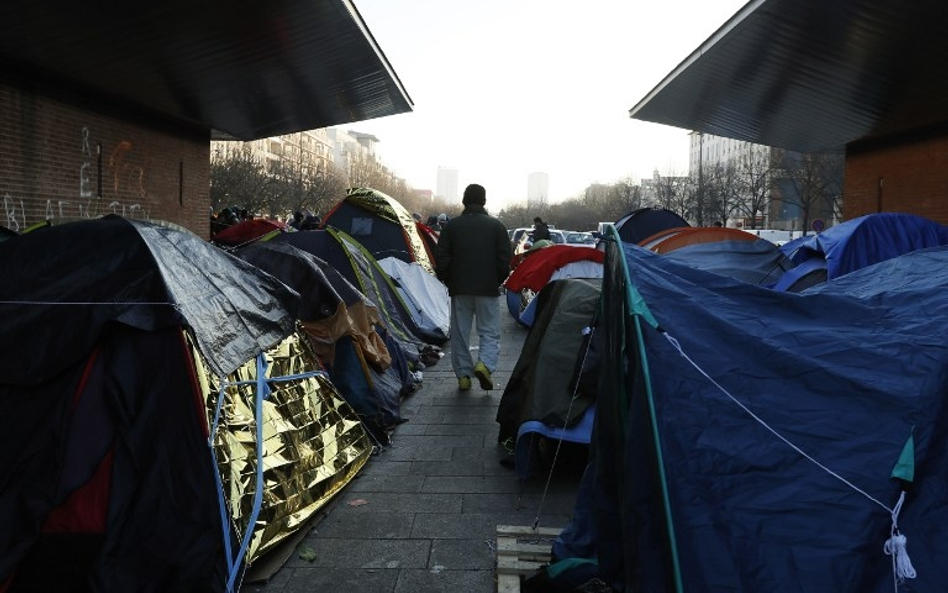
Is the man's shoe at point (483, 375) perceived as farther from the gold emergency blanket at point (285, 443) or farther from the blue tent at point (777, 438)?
the blue tent at point (777, 438)

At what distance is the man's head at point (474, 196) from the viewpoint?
8594mm

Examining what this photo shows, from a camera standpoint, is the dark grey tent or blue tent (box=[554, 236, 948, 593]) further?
the dark grey tent

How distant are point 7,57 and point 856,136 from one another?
15141 mm

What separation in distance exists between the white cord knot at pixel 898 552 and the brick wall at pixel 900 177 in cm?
1323

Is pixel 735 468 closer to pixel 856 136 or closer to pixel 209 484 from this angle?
pixel 209 484

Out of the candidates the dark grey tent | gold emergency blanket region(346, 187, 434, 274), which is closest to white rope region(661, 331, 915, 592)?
the dark grey tent

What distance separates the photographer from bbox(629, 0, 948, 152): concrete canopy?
33.0 feet

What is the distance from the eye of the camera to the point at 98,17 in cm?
877

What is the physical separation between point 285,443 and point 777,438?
2752mm

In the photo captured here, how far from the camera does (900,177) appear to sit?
1546 centimetres

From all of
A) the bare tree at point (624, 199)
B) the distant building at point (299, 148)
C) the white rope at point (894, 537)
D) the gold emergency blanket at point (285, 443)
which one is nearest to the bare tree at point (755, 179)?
the bare tree at point (624, 199)

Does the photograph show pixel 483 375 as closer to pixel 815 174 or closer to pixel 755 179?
pixel 815 174

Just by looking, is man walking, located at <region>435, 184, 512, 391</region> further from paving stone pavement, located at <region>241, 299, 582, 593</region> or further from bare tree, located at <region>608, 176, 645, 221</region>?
bare tree, located at <region>608, 176, 645, 221</region>

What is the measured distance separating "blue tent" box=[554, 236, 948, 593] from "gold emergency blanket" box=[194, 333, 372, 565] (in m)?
1.75
